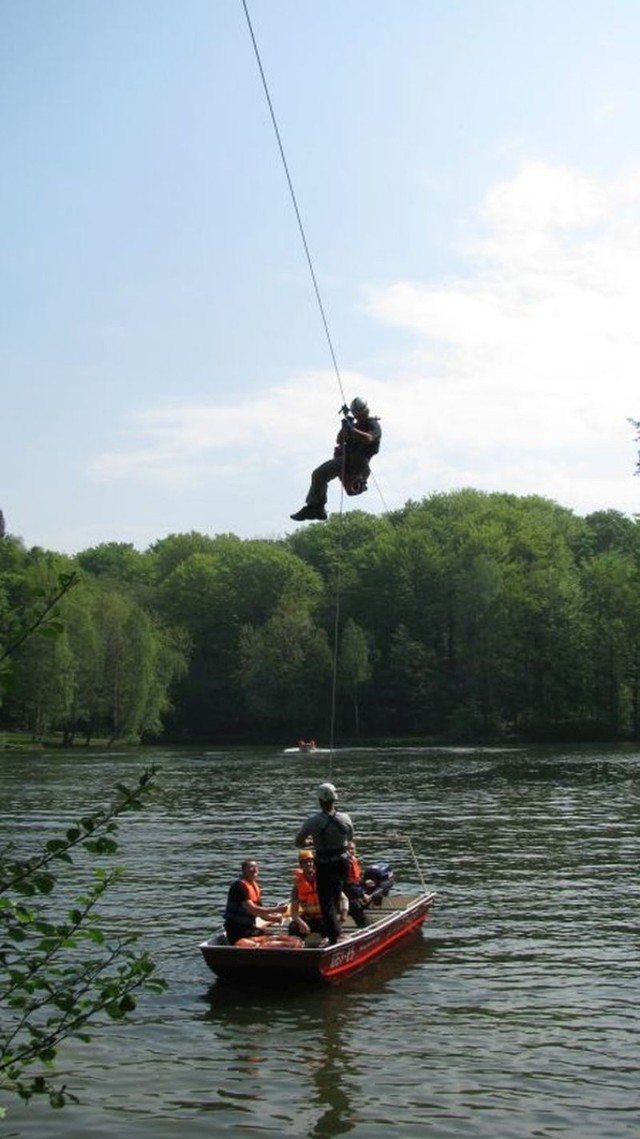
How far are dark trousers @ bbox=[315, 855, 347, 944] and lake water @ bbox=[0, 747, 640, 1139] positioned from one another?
0.81 metres

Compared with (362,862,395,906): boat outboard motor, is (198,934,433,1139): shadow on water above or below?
below

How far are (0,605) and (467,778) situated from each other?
49036 mm

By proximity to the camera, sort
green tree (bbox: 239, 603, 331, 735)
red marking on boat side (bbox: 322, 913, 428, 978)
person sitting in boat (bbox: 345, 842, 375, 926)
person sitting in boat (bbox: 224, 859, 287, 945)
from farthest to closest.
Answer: green tree (bbox: 239, 603, 331, 735) < person sitting in boat (bbox: 345, 842, 375, 926) < person sitting in boat (bbox: 224, 859, 287, 945) < red marking on boat side (bbox: 322, 913, 428, 978)

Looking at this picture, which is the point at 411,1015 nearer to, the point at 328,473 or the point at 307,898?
the point at 307,898

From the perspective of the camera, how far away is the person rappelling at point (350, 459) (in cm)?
1254

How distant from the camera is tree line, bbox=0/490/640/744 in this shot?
90312 millimetres

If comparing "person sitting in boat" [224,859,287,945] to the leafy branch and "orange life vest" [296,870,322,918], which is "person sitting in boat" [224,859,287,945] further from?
the leafy branch

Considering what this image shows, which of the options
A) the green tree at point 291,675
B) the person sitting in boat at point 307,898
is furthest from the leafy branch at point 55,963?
the green tree at point 291,675

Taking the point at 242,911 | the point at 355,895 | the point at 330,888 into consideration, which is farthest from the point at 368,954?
the point at 242,911

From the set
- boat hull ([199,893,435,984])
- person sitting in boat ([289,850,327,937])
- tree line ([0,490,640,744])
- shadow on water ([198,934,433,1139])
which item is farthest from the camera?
tree line ([0,490,640,744])

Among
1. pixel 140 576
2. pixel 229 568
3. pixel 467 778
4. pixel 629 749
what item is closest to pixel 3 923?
pixel 467 778

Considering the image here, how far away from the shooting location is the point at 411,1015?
15.2 m

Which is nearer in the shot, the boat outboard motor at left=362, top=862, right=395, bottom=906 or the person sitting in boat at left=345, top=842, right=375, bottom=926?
the person sitting in boat at left=345, top=842, right=375, bottom=926

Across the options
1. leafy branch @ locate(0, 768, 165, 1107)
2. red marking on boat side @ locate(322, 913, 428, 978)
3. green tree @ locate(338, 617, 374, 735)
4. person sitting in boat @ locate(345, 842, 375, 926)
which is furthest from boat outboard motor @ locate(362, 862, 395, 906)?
green tree @ locate(338, 617, 374, 735)
